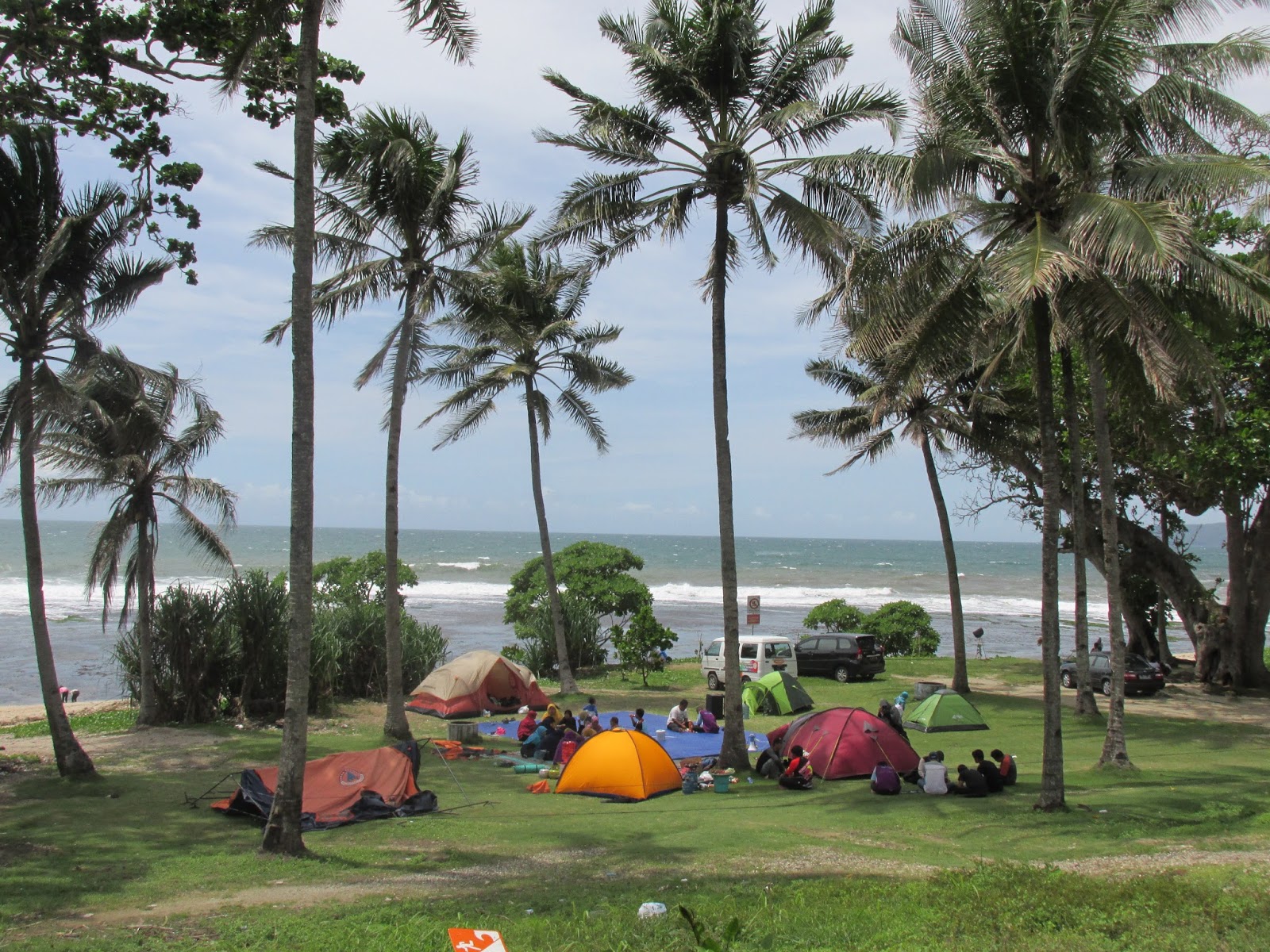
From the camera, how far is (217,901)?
801 centimetres

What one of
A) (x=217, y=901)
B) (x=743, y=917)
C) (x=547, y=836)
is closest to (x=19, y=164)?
(x=217, y=901)

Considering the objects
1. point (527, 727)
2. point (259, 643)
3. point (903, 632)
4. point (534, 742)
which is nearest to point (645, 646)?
point (527, 727)

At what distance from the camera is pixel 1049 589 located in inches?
476

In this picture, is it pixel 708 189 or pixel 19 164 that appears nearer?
pixel 19 164

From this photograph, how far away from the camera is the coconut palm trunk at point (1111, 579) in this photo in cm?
1432

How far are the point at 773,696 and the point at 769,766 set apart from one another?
7.26 m

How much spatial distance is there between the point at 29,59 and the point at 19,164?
2581 millimetres

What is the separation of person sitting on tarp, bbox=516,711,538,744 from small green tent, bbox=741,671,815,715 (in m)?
5.74

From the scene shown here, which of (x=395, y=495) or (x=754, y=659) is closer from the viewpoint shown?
(x=395, y=495)

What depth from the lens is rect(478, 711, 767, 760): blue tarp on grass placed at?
55.6 ft

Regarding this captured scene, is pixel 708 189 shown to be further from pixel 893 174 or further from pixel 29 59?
pixel 29 59

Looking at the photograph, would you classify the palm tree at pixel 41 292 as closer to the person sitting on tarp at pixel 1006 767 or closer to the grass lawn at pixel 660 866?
the grass lawn at pixel 660 866

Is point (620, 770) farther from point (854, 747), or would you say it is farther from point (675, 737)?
point (675, 737)

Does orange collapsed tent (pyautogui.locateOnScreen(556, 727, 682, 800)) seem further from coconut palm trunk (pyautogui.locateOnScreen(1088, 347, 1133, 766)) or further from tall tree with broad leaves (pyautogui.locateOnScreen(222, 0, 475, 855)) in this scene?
coconut palm trunk (pyautogui.locateOnScreen(1088, 347, 1133, 766))
